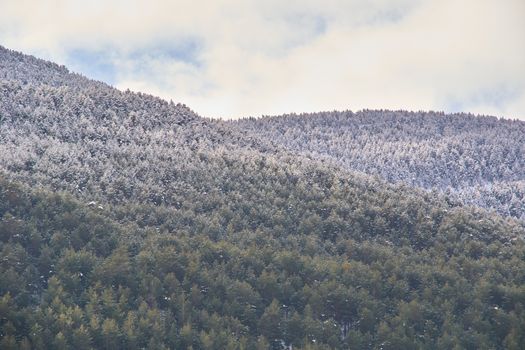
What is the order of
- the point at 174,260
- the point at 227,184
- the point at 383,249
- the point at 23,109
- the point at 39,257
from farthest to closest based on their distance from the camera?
the point at 23,109
the point at 227,184
the point at 383,249
the point at 174,260
the point at 39,257

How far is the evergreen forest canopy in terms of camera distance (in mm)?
84312

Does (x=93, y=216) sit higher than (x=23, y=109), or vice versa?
(x=23, y=109)

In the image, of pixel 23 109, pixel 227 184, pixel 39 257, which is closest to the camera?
pixel 39 257

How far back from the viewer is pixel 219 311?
300 feet

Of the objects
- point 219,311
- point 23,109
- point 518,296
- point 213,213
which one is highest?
point 23,109

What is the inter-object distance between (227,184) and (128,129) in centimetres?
3466

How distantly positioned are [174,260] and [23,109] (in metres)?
68.4

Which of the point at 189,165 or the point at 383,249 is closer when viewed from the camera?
the point at 383,249

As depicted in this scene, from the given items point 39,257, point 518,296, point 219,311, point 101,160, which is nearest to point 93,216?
point 39,257

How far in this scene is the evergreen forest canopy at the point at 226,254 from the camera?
84.3 m

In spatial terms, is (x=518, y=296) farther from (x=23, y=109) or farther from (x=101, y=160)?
(x=23, y=109)

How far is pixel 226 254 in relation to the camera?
10094cm

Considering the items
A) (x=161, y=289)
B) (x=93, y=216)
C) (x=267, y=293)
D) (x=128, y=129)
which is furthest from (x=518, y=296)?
(x=128, y=129)

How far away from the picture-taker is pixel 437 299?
99312 mm
